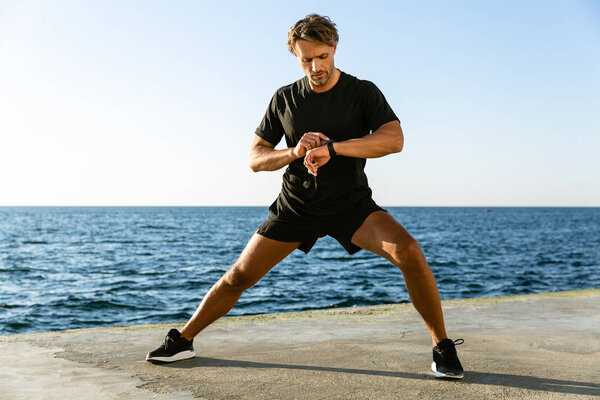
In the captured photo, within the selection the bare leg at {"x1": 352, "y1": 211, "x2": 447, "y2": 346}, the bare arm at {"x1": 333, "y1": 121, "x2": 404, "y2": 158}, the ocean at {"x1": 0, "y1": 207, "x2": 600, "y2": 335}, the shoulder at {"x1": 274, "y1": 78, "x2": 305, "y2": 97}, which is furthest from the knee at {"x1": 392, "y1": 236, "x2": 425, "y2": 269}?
the ocean at {"x1": 0, "y1": 207, "x2": 600, "y2": 335}

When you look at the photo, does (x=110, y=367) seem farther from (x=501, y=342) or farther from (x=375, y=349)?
(x=501, y=342)

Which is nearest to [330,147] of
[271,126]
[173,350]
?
[271,126]

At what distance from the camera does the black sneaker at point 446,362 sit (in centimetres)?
333

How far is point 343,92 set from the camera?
11.4ft

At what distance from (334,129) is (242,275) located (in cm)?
109

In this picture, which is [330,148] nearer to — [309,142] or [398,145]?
[309,142]

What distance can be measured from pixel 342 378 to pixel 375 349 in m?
0.75

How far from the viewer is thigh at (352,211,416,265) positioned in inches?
130

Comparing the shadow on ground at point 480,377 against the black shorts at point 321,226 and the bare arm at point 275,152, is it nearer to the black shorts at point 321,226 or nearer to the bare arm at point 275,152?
the black shorts at point 321,226

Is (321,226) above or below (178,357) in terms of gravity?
above

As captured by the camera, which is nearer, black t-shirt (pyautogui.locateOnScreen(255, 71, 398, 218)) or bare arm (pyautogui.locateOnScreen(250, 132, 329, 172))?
bare arm (pyautogui.locateOnScreen(250, 132, 329, 172))

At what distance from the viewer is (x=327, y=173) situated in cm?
350

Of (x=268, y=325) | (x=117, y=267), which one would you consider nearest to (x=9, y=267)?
(x=117, y=267)

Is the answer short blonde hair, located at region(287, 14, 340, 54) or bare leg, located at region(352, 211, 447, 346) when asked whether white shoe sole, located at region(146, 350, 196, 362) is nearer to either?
bare leg, located at region(352, 211, 447, 346)
